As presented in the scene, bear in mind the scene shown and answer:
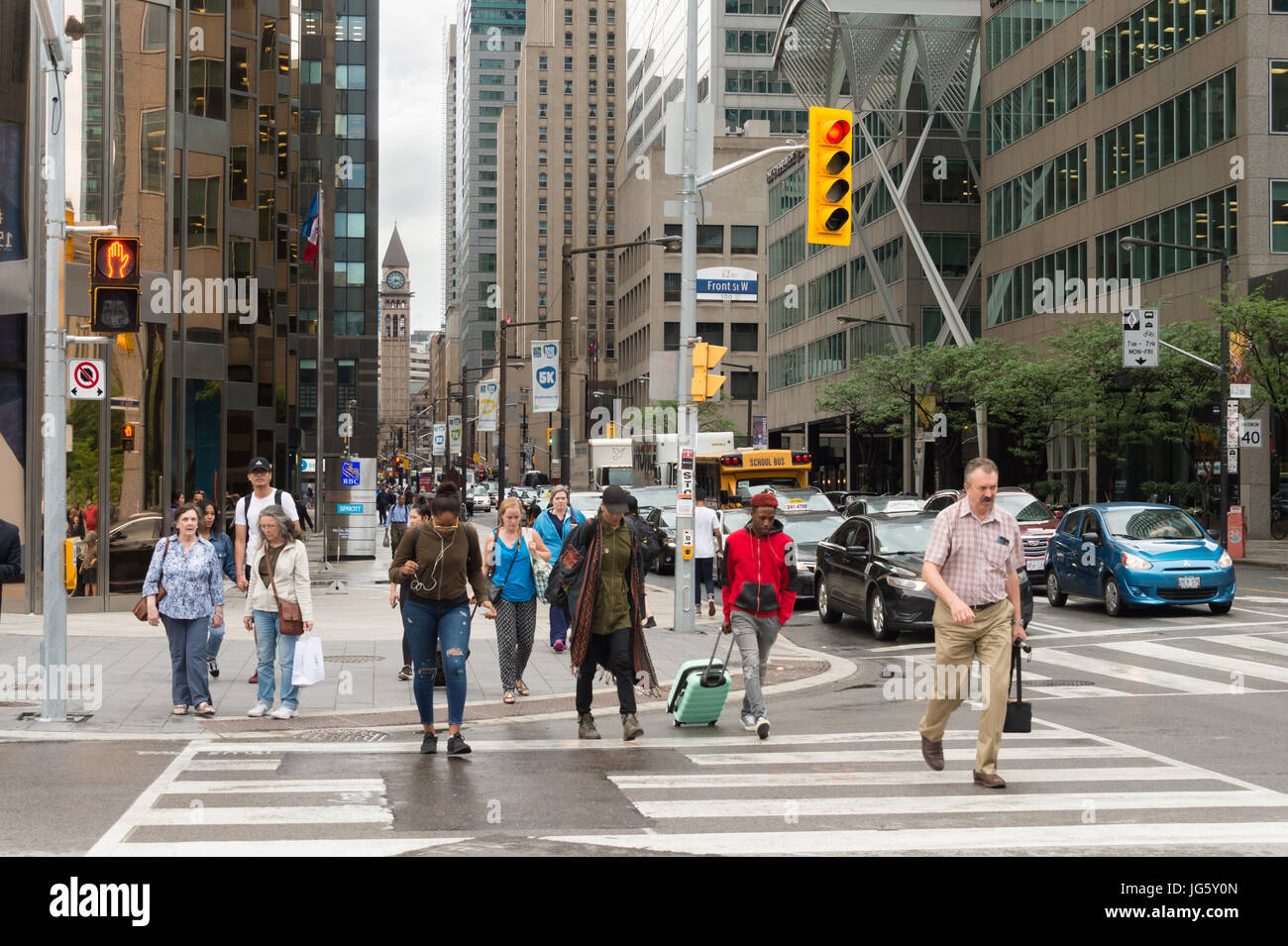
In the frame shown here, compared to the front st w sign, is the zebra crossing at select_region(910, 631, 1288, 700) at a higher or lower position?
lower

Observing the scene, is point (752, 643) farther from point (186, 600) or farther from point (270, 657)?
point (186, 600)

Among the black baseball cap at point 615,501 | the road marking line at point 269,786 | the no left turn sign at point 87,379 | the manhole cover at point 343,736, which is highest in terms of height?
the no left turn sign at point 87,379

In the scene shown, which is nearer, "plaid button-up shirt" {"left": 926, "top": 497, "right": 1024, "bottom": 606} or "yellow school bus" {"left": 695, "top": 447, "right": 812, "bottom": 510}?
"plaid button-up shirt" {"left": 926, "top": 497, "right": 1024, "bottom": 606}

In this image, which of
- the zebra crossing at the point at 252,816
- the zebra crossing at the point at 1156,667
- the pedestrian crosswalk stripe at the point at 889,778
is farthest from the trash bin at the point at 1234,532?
the zebra crossing at the point at 252,816

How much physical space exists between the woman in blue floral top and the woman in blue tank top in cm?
257

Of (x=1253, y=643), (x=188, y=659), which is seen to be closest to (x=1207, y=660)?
(x=1253, y=643)

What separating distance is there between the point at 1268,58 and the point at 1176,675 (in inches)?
1340

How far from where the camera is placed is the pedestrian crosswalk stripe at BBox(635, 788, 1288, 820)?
831 centimetres

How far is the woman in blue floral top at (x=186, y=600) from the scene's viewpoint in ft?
40.0

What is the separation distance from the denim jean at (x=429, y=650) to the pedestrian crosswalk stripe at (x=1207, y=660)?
771 centimetres

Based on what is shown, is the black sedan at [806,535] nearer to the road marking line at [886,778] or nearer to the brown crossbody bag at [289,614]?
the brown crossbody bag at [289,614]

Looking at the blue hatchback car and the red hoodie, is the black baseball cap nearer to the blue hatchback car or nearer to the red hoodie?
the red hoodie

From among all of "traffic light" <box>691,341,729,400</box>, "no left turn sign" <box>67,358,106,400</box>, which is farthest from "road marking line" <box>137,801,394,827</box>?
"traffic light" <box>691,341,729,400</box>

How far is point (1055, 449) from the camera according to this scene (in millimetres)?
57062
